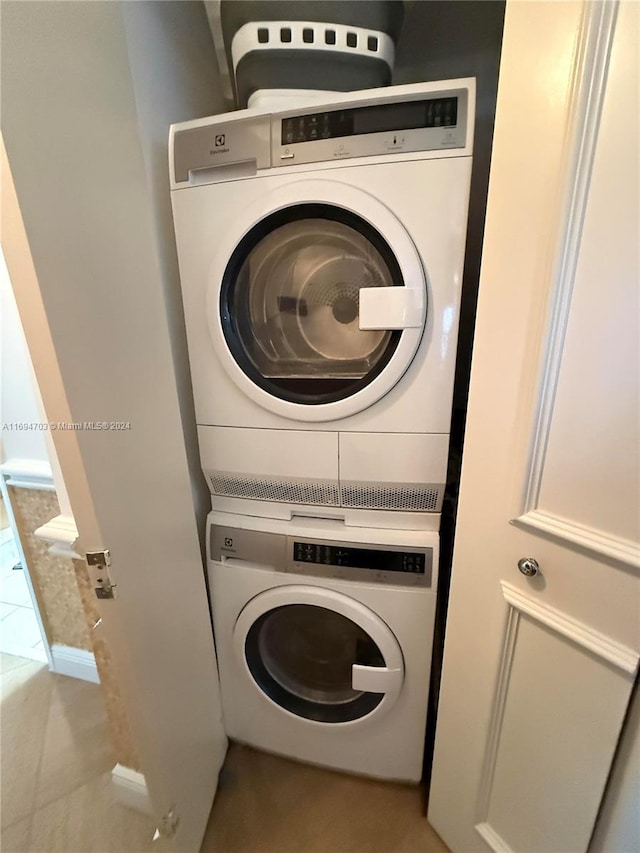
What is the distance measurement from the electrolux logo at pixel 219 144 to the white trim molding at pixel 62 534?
0.88 metres

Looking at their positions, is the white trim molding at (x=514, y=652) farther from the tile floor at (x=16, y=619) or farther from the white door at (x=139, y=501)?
the tile floor at (x=16, y=619)

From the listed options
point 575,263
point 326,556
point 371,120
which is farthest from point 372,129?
point 326,556

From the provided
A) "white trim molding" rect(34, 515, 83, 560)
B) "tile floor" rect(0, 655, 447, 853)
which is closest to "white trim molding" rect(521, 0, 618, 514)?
"white trim molding" rect(34, 515, 83, 560)

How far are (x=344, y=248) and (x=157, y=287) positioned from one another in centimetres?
41

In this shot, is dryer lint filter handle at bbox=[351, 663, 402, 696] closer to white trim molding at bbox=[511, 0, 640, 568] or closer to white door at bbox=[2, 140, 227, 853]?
white door at bbox=[2, 140, 227, 853]

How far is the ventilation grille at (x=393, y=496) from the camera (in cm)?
92

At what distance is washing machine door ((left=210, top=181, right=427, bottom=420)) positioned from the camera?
786 mm

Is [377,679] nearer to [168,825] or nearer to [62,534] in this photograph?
[168,825]

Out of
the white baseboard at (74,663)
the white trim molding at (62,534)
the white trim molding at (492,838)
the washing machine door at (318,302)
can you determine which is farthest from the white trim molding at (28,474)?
the white trim molding at (492,838)

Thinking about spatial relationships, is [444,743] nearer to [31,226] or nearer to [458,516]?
[458,516]

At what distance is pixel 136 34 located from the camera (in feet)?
2.71

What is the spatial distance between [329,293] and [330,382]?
0.68 feet

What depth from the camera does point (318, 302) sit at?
0.92 m

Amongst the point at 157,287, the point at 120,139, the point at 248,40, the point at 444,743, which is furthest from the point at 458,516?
the point at 248,40
